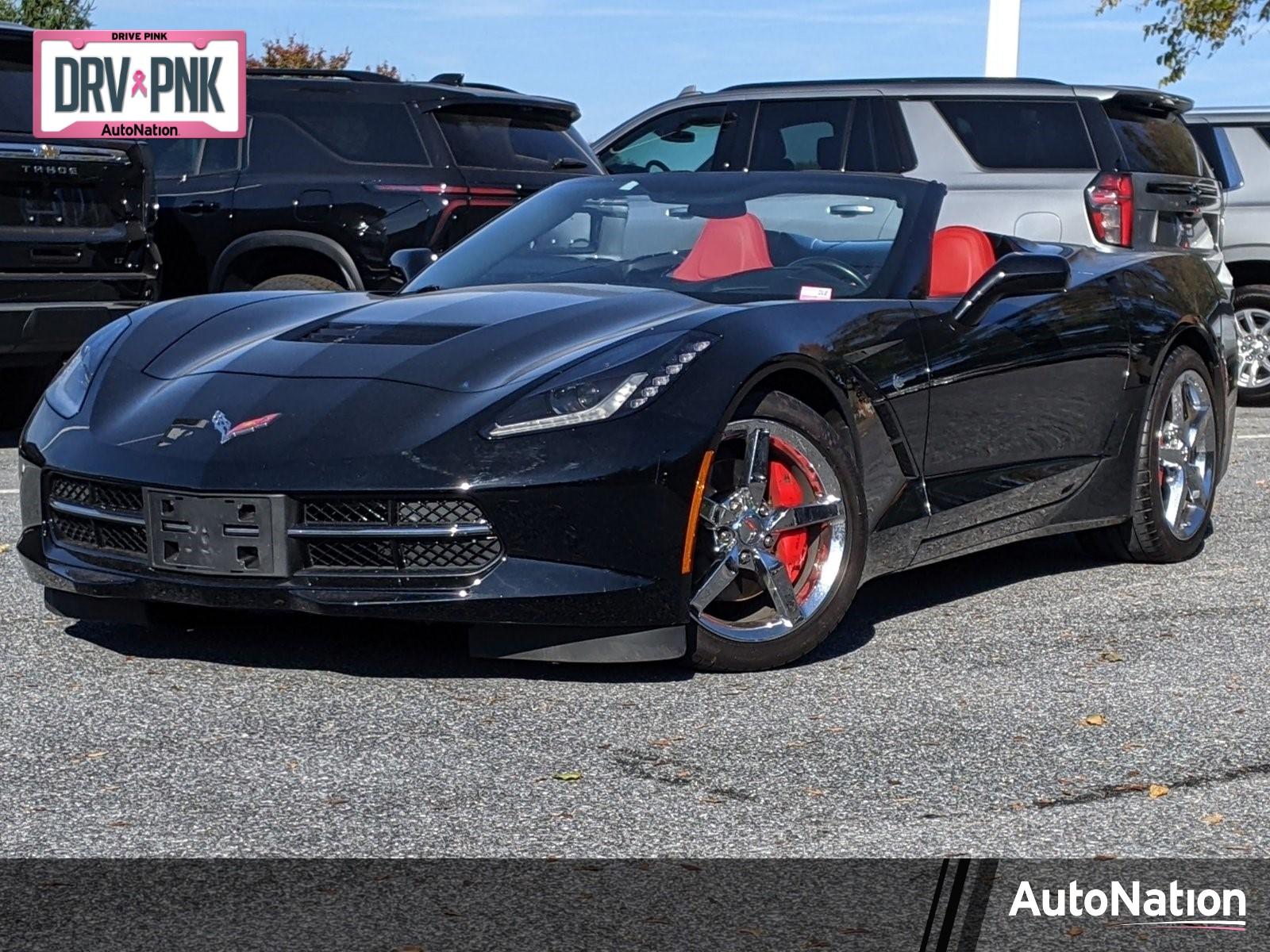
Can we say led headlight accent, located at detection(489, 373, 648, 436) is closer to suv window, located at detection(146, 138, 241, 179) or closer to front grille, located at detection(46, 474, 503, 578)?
front grille, located at detection(46, 474, 503, 578)

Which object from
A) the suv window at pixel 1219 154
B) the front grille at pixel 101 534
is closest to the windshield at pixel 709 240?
the front grille at pixel 101 534

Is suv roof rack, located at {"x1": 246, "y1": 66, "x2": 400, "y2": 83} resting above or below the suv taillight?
above

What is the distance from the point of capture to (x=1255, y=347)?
12.8m

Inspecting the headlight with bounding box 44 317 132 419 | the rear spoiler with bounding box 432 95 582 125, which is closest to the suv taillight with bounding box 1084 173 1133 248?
the rear spoiler with bounding box 432 95 582 125

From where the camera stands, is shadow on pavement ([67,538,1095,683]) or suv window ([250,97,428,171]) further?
suv window ([250,97,428,171])

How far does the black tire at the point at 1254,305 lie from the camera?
1270cm

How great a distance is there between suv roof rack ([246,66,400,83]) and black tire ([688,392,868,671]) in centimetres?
685

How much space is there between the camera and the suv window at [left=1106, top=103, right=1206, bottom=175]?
38.1 ft

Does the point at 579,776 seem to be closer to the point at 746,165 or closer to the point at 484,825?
the point at 484,825

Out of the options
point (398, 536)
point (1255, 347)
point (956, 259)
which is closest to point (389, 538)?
point (398, 536)

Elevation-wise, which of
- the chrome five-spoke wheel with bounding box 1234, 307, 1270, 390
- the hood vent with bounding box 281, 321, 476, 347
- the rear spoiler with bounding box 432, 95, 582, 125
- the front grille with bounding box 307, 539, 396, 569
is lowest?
the chrome five-spoke wheel with bounding box 1234, 307, 1270, 390

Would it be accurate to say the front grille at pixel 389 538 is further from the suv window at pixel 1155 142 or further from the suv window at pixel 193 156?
the suv window at pixel 1155 142

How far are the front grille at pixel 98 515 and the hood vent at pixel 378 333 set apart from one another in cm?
64

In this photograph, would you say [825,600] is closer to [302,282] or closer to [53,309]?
[53,309]
